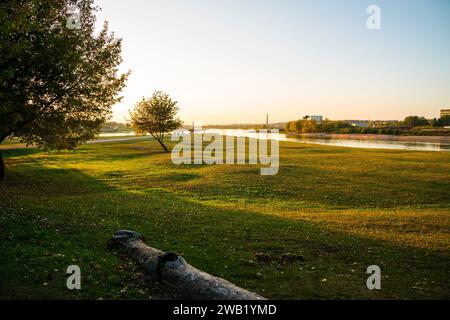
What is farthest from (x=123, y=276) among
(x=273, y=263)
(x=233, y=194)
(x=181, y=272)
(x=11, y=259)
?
(x=233, y=194)

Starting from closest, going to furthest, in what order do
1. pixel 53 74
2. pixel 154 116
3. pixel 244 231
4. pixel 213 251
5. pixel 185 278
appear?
pixel 185 278 < pixel 213 251 < pixel 244 231 < pixel 53 74 < pixel 154 116

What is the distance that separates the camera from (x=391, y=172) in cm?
3600

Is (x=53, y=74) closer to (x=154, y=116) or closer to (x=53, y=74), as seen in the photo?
(x=53, y=74)

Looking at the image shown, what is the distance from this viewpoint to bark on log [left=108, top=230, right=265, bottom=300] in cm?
782

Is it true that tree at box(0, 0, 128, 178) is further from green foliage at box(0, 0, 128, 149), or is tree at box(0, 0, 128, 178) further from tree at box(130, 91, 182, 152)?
tree at box(130, 91, 182, 152)

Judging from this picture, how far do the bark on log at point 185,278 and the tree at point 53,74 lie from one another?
1302 cm

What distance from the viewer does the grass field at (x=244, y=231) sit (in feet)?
30.6

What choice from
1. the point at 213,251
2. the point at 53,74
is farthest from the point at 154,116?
the point at 213,251

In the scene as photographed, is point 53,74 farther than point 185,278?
Yes

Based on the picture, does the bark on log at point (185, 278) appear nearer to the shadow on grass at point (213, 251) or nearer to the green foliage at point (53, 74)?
the shadow on grass at point (213, 251)

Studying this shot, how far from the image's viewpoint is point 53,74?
871 inches

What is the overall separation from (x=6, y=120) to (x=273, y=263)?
21.3 m

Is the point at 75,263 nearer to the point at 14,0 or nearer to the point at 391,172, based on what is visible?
the point at 14,0
